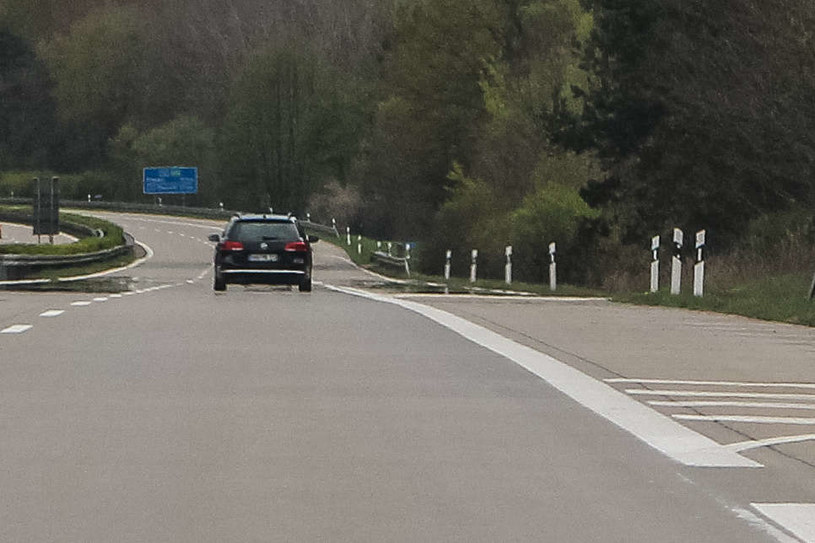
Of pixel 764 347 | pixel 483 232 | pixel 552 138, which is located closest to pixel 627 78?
pixel 552 138

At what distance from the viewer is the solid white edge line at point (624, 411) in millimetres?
10516

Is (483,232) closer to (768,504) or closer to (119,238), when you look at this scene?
(119,238)

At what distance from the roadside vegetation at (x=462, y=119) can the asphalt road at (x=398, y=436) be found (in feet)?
43.5

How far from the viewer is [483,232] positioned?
72.6m

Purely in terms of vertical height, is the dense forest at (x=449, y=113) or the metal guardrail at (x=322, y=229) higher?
the dense forest at (x=449, y=113)

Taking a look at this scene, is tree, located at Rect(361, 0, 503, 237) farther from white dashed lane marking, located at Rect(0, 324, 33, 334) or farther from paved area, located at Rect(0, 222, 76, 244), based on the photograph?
white dashed lane marking, located at Rect(0, 324, 33, 334)

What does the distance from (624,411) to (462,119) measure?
80.3m

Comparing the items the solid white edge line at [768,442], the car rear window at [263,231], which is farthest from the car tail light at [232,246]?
the solid white edge line at [768,442]

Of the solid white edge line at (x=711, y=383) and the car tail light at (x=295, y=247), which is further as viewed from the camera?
the car tail light at (x=295, y=247)

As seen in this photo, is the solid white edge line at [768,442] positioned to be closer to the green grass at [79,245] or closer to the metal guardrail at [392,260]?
the green grass at [79,245]

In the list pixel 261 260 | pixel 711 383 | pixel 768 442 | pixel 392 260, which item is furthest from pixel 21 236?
pixel 768 442

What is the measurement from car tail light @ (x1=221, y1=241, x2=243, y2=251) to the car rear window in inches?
5.8

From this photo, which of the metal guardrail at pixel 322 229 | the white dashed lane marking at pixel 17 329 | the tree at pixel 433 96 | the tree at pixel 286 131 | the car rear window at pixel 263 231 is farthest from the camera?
the tree at pixel 286 131

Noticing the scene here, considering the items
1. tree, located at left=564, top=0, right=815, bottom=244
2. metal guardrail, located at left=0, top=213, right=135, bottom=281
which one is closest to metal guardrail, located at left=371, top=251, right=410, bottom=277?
tree, located at left=564, top=0, right=815, bottom=244
